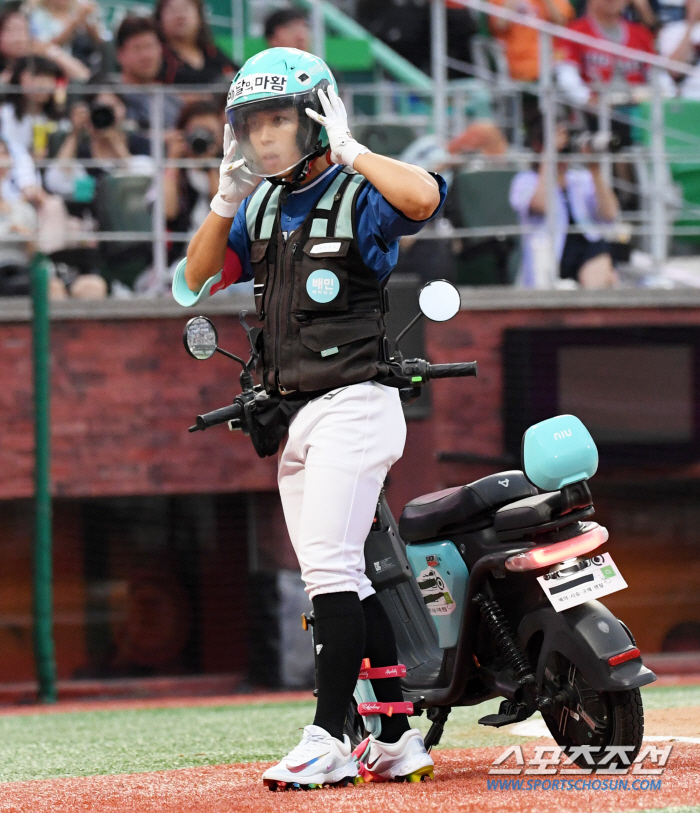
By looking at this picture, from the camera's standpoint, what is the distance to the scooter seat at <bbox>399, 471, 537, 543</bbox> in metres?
4.13

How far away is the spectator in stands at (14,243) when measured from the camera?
893 centimetres

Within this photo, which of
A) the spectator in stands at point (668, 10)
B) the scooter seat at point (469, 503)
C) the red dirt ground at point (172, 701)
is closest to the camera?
the scooter seat at point (469, 503)

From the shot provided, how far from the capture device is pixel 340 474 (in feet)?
12.3

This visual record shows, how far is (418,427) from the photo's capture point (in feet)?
30.2

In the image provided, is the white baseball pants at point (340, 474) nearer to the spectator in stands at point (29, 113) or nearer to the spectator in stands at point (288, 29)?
the spectator in stands at point (29, 113)

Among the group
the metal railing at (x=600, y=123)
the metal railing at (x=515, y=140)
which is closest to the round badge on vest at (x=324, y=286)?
the metal railing at (x=515, y=140)

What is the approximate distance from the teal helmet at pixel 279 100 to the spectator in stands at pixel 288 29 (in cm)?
657

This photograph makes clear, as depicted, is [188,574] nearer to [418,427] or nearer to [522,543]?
[418,427]

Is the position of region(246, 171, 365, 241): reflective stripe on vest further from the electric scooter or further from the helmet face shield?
the electric scooter

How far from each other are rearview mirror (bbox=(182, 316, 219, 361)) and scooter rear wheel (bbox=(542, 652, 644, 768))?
1.31m

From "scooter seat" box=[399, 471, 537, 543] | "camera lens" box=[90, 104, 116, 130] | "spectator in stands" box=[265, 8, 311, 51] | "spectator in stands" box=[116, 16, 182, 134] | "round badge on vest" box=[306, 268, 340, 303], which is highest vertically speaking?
"spectator in stands" box=[265, 8, 311, 51]

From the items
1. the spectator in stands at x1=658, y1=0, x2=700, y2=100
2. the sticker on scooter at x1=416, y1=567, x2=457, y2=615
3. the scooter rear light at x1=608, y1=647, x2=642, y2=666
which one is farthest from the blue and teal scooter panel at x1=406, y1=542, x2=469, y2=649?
the spectator in stands at x1=658, y1=0, x2=700, y2=100

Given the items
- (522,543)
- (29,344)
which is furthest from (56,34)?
(522,543)

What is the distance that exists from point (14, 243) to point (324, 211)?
5.57 m
